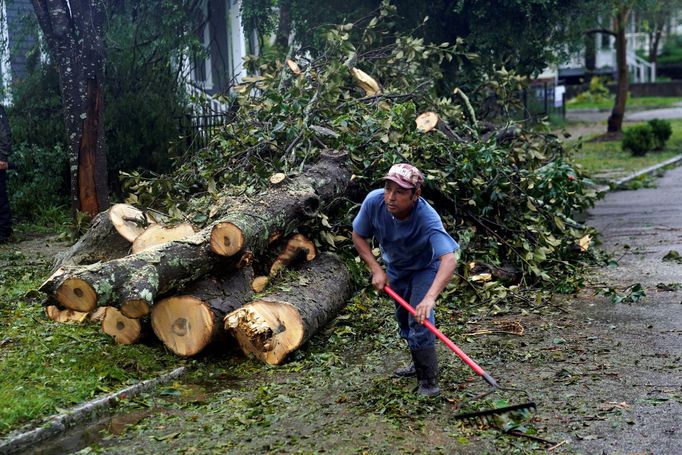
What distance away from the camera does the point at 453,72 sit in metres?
16.4

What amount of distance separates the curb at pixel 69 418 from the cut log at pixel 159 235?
1.70 meters

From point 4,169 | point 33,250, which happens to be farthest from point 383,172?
point 4,169

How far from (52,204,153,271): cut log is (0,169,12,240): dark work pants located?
3776mm

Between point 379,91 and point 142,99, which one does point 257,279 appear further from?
point 142,99

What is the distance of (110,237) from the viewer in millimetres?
8234

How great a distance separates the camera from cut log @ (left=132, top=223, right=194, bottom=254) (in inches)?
302

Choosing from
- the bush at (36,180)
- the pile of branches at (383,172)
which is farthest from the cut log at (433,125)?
the bush at (36,180)

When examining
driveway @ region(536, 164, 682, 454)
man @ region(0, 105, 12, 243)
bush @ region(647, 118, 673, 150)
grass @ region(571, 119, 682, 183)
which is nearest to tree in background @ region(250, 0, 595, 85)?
grass @ region(571, 119, 682, 183)

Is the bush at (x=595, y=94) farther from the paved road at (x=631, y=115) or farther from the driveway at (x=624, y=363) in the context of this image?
the driveway at (x=624, y=363)

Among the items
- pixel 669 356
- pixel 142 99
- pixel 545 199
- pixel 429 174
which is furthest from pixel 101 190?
pixel 669 356

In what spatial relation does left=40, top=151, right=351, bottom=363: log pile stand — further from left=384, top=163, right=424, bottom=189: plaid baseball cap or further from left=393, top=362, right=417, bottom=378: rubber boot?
left=384, top=163, right=424, bottom=189: plaid baseball cap

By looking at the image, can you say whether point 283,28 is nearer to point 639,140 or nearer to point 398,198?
point 639,140

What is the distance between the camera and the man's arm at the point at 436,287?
544cm

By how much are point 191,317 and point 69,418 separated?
1425 mm
